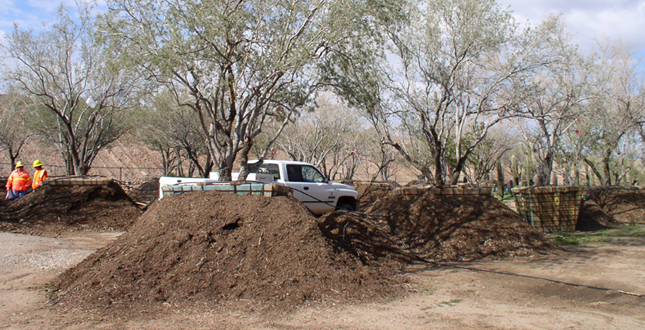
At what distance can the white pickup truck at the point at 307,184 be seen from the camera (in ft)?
37.2

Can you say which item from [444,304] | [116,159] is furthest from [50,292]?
[116,159]

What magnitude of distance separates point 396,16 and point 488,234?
24.4ft

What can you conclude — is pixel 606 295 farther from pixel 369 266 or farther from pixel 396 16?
pixel 396 16

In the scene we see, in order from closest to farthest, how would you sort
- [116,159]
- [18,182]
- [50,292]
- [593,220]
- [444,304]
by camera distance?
[444,304]
[50,292]
[18,182]
[593,220]
[116,159]

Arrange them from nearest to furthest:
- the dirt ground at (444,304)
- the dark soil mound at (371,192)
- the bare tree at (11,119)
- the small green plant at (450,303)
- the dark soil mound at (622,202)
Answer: the dirt ground at (444,304) < the small green plant at (450,303) < the dark soil mound at (622,202) < the dark soil mound at (371,192) < the bare tree at (11,119)

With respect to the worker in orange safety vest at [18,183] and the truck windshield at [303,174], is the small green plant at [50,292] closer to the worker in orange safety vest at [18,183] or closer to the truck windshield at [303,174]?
the truck windshield at [303,174]

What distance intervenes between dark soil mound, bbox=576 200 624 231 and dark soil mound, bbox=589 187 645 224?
141 cm

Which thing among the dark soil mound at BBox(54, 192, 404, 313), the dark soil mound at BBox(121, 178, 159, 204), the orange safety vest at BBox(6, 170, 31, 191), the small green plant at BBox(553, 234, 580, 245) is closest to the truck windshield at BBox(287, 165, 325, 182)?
the dark soil mound at BBox(54, 192, 404, 313)

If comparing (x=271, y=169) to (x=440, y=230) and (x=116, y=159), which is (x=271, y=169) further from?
(x=116, y=159)

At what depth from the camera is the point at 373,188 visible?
18.0 meters

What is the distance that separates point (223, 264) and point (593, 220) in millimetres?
11453

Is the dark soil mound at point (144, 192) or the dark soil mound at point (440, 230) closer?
the dark soil mound at point (440, 230)

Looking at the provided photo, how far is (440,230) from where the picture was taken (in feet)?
26.6

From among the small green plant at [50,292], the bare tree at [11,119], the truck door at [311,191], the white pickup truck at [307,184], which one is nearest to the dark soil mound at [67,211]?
the white pickup truck at [307,184]
